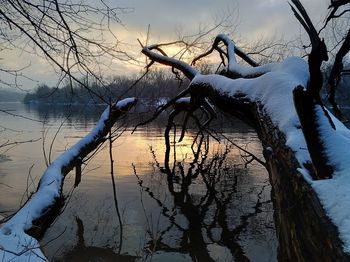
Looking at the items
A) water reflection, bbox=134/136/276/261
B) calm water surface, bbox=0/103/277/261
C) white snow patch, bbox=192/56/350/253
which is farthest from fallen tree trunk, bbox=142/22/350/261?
calm water surface, bbox=0/103/277/261

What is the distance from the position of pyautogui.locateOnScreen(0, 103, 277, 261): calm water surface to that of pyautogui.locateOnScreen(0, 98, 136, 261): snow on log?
434 mm

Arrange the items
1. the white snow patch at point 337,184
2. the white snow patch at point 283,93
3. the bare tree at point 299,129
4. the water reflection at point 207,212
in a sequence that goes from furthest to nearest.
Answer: the water reflection at point 207,212 → the white snow patch at point 283,93 → the bare tree at point 299,129 → the white snow patch at point 337,184

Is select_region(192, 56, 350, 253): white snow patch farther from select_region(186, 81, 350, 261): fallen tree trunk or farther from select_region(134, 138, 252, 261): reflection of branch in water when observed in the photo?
select_region(134, 138, 252, 261): reflection of branch in water

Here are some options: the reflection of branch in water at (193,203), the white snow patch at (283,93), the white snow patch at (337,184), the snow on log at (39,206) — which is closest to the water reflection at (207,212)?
the reflection of branch in water at (193,203)

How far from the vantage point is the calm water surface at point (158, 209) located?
22.4 feet

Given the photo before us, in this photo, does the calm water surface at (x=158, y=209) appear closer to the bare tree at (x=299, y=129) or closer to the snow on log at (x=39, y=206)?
the snow on log at (x=39, y=206)

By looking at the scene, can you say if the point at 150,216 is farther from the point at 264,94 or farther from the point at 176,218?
the point at 264,94

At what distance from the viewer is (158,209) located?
9.45 m

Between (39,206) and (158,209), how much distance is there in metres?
4.92

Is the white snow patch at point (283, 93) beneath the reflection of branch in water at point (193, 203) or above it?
above

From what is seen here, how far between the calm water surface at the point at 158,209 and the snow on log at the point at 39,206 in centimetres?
43

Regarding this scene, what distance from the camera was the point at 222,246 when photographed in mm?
7102

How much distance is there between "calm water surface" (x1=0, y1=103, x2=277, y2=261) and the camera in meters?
6.81

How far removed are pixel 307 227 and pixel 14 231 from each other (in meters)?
3.12
